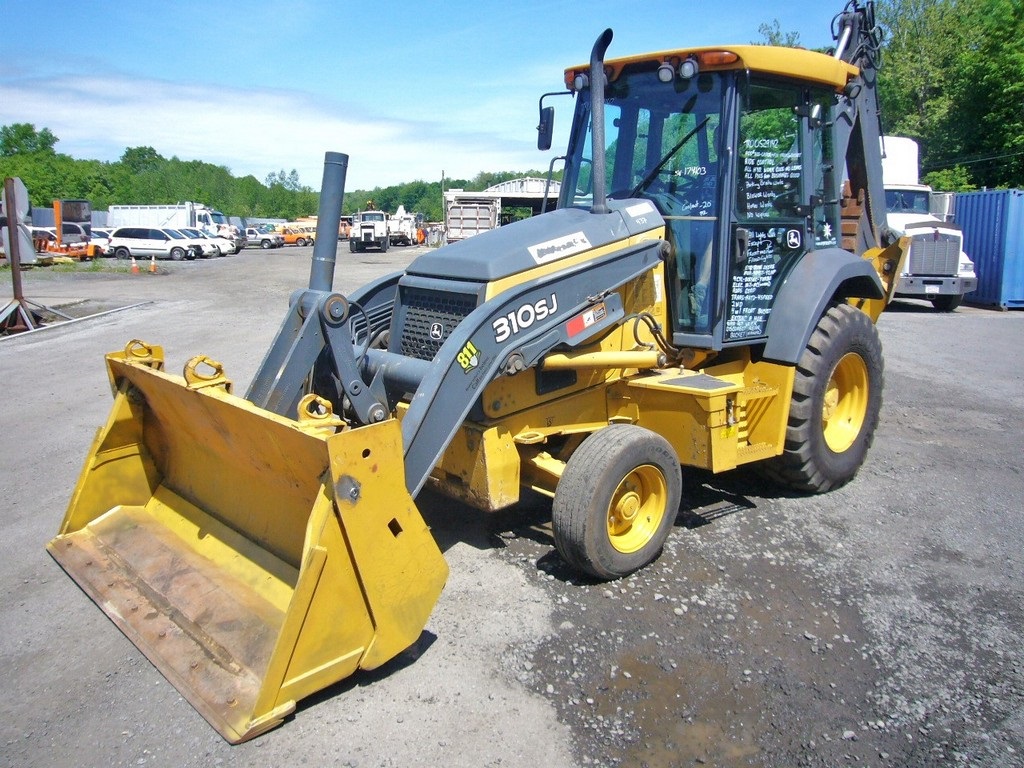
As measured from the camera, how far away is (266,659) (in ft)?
11.3

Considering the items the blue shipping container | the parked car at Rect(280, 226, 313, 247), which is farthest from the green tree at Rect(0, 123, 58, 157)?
the blue shipping container

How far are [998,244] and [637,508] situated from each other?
681 inches

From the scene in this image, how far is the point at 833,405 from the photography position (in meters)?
6.26

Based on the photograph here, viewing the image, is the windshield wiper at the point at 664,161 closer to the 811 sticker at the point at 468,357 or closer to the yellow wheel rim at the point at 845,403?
the 811 sticker at the point at 468,357

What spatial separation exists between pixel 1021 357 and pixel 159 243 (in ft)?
121

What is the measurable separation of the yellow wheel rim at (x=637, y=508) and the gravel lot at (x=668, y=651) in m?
0.22

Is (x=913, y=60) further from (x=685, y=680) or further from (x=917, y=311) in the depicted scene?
(x=685, y=680)

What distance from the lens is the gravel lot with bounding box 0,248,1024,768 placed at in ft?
10.8

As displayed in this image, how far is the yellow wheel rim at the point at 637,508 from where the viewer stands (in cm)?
463

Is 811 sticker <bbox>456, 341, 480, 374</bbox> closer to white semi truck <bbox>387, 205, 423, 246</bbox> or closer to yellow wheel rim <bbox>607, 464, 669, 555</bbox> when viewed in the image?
yellow wheel rim <bbox>607, 464, 669, 555</bbox>

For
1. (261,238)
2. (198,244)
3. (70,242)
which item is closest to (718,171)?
(198,244)

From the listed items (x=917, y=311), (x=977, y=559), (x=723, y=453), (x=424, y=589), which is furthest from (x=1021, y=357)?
(x=424, y=589)

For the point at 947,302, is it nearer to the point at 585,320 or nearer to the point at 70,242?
the point at 585,320

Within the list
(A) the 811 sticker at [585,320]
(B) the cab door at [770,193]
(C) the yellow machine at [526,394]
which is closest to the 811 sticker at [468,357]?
(C) the yellow machine at [526,394]
